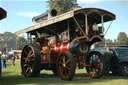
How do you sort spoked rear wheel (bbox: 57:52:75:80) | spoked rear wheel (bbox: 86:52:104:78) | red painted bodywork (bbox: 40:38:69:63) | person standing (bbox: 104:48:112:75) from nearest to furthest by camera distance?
spoked rear wheel (bbox: 57:52:75:80)
spoked rear wheel (bbox: 86:52:104:78)
red painted bodywork (bbox: 40:38:69:63)
person standing (bbox: 104:48:112:75)

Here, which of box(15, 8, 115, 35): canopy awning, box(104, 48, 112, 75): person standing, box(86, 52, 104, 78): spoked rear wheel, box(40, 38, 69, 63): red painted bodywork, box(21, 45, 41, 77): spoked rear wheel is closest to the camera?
box(15, 8, 115, 35): canopy awning

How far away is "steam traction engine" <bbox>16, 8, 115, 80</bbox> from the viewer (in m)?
8.20

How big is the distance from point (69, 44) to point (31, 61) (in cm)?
216

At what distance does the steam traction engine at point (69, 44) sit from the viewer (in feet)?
26.9

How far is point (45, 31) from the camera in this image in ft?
34.3

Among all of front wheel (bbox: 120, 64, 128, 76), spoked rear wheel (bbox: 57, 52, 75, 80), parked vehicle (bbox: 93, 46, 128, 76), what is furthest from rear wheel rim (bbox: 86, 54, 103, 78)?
front wheel (bbox: 120, 64, 128, 76)

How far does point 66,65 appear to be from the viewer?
7930 millimetres

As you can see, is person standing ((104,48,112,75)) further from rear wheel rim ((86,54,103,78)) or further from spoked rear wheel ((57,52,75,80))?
spoked rear wheel ((57,52,75,80))

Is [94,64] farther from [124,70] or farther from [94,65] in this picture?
[124,70]

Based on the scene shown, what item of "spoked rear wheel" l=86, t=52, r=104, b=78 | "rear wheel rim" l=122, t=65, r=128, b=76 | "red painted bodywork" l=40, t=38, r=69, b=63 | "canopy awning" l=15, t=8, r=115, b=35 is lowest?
"rear wheel rim" l=122, t=65, r=128, b=76

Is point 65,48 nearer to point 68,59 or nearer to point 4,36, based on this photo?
point 68,59

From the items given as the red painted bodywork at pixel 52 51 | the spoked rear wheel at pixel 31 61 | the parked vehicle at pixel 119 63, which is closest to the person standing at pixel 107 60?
the parked vehicle at pixel 119 63

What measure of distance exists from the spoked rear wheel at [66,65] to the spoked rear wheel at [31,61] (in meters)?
1.35

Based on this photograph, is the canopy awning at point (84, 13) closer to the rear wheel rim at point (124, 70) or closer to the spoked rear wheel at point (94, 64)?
the spoked rear wheel at point (94, 64)
